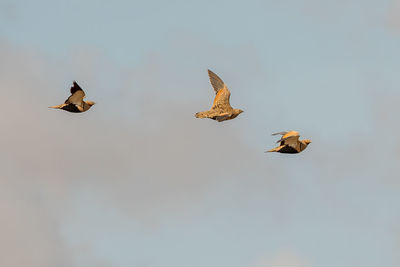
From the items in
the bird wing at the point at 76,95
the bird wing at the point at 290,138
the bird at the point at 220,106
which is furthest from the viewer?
the bird at the point at 220,106

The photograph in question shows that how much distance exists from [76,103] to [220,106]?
47.9ft

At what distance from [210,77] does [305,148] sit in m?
20.4

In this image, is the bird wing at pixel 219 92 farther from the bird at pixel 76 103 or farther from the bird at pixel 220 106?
the bird at pixel 76 103

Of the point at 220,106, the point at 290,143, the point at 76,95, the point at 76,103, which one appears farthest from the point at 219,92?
the point at 290,143

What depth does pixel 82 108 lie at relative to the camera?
90438 mm

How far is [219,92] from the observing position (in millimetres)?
98875

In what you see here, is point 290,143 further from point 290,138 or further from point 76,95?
point 76,95

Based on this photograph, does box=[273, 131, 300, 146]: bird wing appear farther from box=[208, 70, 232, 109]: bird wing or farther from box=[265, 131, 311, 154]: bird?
box=[208, 70, 232, 109]: bird wing

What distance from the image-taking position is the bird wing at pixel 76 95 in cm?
8688

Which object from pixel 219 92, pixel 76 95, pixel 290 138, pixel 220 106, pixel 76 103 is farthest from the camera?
pixel 219 92

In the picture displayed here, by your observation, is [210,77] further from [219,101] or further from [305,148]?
[305,148]

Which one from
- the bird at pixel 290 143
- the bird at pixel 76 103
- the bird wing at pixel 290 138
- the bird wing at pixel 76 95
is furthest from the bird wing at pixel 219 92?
the bird wing at pixel 290 138

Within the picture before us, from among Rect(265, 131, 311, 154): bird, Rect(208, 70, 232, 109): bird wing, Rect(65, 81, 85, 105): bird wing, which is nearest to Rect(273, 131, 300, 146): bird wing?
Rect(265, 131, 311, 154): bird

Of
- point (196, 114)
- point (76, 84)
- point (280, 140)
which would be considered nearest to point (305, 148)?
point (280, 140)
